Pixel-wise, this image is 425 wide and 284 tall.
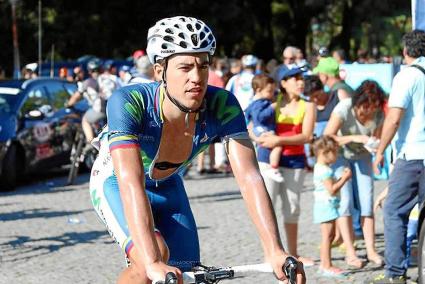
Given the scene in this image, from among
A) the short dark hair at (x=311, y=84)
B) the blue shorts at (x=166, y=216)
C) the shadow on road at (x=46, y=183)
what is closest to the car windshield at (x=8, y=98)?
the shadow on road at (x=46, y=183)

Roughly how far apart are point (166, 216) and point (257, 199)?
2.34 ft

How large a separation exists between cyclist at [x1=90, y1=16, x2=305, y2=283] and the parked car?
10103 mm

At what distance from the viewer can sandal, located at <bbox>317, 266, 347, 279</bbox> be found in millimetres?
9062

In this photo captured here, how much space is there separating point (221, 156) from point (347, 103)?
27.2ft

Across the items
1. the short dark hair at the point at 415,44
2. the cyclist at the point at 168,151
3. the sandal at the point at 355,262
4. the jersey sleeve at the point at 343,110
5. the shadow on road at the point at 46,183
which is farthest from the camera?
the shadow on road at the point at 46,183

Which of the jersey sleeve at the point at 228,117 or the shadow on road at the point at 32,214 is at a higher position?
the jersey sleeve at the point at 228,117

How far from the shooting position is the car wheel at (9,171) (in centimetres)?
1524

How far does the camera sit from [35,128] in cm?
1605

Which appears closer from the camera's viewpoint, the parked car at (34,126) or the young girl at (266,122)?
the young girl at (266,122)

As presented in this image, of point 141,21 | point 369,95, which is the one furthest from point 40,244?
point 141,21

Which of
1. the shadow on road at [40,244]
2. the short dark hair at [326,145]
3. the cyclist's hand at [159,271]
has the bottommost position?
the shadow on road at [40,244]

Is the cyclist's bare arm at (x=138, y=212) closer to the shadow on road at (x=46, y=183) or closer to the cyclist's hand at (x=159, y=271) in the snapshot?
the cyclist's hand at (x=159, y=271)

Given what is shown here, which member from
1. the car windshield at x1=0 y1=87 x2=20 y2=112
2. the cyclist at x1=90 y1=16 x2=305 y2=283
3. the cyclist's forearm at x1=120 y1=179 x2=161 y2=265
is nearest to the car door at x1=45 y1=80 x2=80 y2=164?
the car windshield at x1=0 y1=87 x2=20 y2=112

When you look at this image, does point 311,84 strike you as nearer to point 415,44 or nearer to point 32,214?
point 415,44
